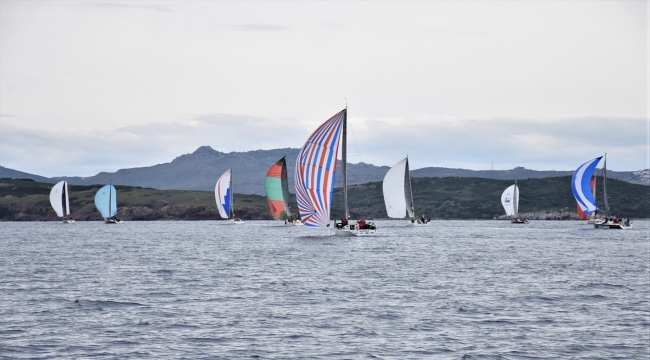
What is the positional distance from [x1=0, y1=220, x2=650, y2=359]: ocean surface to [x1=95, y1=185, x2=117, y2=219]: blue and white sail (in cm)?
11575

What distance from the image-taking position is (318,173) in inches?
3401

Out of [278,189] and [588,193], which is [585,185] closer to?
[588,193]

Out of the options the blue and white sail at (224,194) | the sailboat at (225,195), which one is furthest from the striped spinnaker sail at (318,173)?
the blue and white sail at (224,194)

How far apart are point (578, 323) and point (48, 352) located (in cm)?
2407

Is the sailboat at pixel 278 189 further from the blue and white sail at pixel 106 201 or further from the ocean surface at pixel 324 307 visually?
the ocean surface at pixel 324 307

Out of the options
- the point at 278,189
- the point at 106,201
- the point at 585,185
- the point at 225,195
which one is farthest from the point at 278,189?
the point at 585,185

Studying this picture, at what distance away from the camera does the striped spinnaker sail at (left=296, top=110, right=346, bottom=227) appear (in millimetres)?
85938

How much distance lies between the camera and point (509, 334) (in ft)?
112

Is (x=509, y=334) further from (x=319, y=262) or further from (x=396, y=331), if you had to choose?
(x=319, y=262)

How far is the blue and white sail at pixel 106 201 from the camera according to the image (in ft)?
616

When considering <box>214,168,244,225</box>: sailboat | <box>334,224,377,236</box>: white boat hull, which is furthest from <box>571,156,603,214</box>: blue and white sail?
<box>214,168,244,225</box>: sailboat

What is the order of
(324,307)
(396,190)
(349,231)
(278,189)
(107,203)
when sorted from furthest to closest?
1. (107,203)
2. (278,189)
3. (396,190)
4. (349,231)
5. (324,307)

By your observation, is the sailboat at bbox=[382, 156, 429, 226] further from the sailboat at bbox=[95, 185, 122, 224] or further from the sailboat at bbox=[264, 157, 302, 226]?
the sailboat at bbox=[95, 185, 122, 224]

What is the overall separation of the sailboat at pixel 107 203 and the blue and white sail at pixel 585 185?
106m
